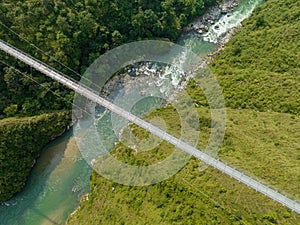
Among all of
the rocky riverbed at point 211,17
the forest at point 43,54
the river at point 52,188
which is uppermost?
the rocky riverbed at point 211,17

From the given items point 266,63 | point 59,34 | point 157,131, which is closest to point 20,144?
point 59,34

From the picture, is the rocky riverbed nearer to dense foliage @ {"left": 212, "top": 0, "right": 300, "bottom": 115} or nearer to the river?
dense foliage @ {"left": 212, "top": 0, "right": 300, "bottom": 115}

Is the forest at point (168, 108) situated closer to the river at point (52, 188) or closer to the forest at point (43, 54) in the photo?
the forest at point (43, 54)

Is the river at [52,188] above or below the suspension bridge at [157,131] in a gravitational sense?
below

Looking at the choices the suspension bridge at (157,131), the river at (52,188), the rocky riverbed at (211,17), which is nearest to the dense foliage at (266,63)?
the rocky riverbed at (211,17)

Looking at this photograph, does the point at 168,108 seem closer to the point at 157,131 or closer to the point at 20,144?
the point at 157,131
